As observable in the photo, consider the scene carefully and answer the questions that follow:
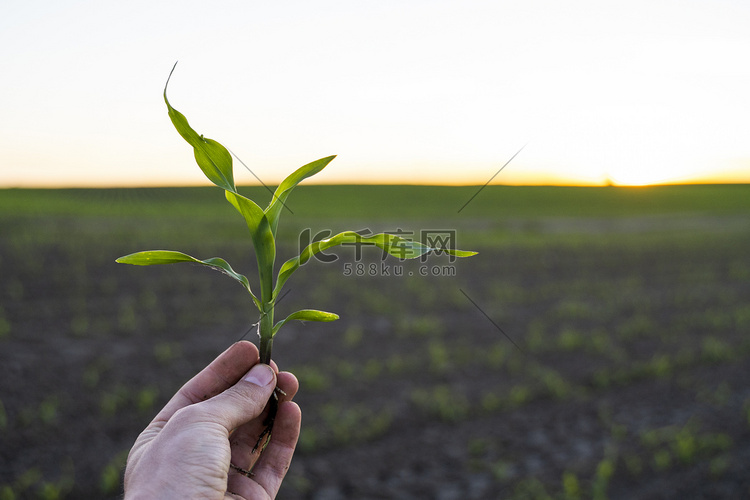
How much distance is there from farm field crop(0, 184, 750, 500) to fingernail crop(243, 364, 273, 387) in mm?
2332

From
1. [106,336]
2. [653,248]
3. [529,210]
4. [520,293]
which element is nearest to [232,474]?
[106,336]

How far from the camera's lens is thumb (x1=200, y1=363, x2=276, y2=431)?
1548mm

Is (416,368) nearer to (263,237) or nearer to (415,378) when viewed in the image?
(415,378)

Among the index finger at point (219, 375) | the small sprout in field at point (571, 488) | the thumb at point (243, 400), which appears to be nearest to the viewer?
the thumb at point (243, 400)

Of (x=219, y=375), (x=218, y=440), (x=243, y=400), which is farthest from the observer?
(x=219, y=375)

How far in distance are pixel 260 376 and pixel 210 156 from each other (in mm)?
706

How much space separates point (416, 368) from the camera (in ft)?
18.7

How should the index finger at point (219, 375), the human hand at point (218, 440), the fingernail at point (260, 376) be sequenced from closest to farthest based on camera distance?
the human hand at point (218, 440), the fingernail at point (260, 376), the index finger at point (219, 375)

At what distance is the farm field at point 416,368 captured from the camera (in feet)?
12.9

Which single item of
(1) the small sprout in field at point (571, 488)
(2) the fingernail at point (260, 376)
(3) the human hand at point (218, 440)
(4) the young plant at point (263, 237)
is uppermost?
(4) the young plant at point (263, 237)

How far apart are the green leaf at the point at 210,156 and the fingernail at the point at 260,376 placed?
1.92ft

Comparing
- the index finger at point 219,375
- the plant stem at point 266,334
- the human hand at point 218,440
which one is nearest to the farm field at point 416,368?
the human hand at point 218,440

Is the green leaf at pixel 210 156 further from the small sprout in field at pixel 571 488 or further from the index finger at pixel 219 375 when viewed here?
the small sprout in field at pixel 571 488

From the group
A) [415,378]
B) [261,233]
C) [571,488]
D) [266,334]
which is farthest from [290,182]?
[415,378]
